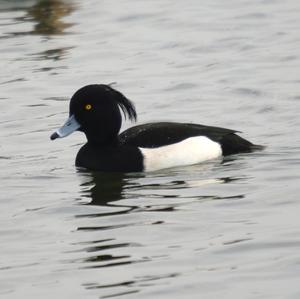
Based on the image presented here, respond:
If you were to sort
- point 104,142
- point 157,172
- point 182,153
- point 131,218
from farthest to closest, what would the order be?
point 104,142 < point 182,153 < point 157,172 < point 131,218

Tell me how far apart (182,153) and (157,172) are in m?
0.34

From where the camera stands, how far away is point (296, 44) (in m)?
16.4

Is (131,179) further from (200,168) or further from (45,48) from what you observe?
(45,48)

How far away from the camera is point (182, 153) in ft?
37.8

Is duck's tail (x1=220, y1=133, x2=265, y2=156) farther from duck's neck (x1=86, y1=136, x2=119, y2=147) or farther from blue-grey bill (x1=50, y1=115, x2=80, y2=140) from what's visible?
blue-grey bill (x1=50, y1=115, x2=80, y2=140)

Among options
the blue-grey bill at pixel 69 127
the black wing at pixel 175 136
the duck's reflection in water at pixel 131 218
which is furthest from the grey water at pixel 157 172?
the blue-grey bill at pixel 69 127

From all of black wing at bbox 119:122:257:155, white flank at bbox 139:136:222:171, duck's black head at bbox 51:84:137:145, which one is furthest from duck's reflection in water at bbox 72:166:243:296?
duck's black head at bbox 51:84:137:145

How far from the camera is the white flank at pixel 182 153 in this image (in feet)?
37.3

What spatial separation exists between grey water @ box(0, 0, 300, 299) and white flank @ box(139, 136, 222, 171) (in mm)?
113

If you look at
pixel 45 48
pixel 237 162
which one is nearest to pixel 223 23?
pixel 45 48

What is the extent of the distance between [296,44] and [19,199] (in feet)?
22.4

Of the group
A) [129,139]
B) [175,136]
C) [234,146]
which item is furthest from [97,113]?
[234,146]

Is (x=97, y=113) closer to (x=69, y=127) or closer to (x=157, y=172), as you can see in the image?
(x=69, y=127)

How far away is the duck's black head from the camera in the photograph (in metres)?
11.6
